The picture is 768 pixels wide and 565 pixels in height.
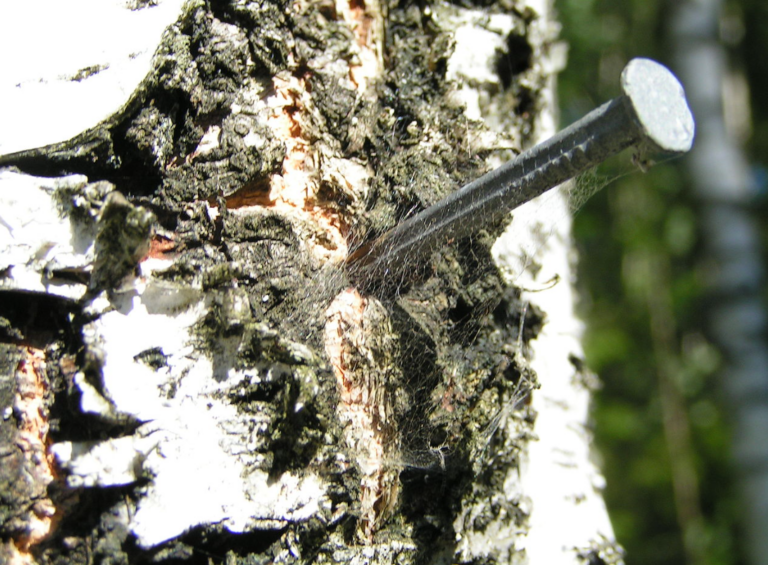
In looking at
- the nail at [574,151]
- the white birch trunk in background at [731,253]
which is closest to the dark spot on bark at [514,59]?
the nail at [574,151]

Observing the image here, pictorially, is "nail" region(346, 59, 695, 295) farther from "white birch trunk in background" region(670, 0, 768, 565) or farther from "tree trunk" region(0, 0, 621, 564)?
"white birch trunk in background" region(670, 0, 768, 565)

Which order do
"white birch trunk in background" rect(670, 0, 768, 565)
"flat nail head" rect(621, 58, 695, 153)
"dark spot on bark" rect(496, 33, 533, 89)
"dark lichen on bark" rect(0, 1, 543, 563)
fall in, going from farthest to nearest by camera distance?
"white birch trunk in background" rect(670, 0, 768, 565) → "dark spot on bark" rect(496, 33, 533, 89) → "dark lichen on bark" rect(0, 1, 543, 563) → "flat nail head" rect(621, 58, 695, 153)

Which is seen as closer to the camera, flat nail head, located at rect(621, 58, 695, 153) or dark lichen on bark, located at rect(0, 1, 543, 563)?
flat nail head, located at rect(621, 58, 695, 153)

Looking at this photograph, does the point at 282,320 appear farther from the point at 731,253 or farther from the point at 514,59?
the point at 731,253

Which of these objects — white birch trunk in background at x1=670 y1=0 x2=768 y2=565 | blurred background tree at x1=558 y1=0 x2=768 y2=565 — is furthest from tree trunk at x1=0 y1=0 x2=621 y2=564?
white birch trunk in background at x1=670 y1=0 x2=768 y2=565

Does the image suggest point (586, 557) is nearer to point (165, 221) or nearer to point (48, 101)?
point (165, 221)

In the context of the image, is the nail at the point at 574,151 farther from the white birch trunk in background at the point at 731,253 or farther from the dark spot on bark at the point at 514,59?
the white birch trunk in background at the point at 731,253
